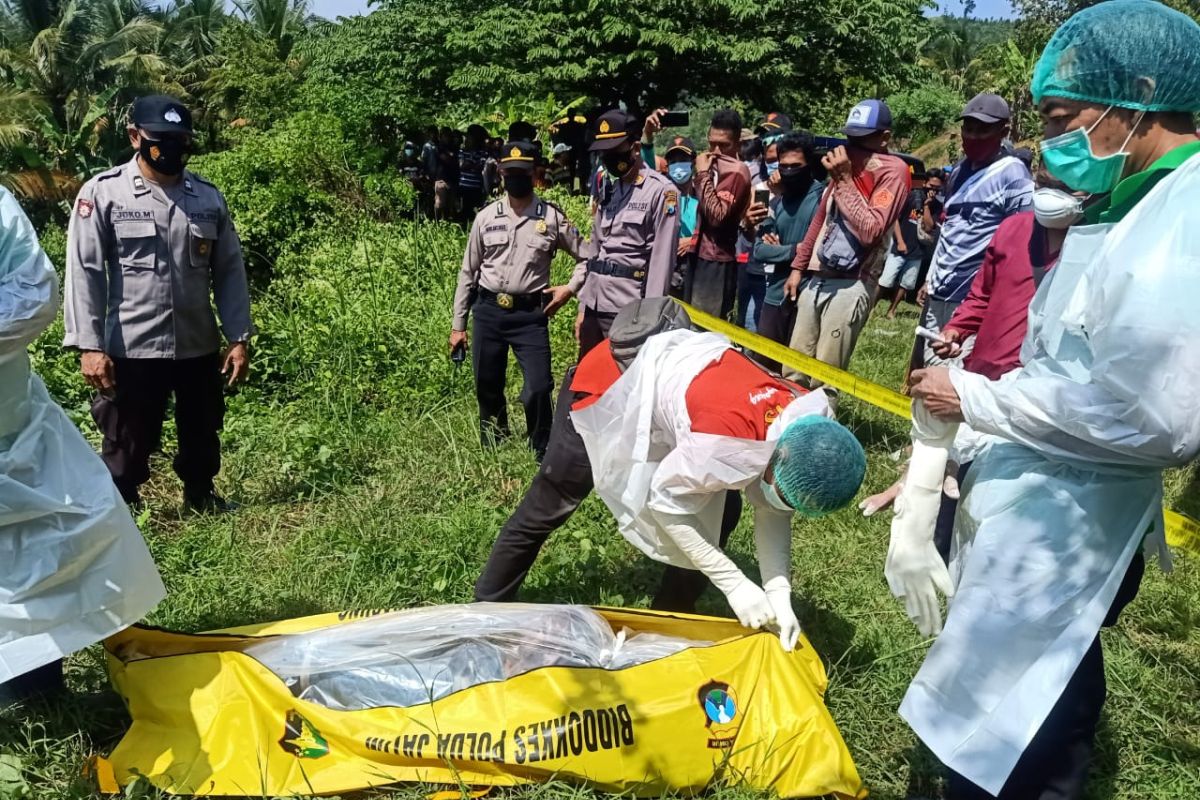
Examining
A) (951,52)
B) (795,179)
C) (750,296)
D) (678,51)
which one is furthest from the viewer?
(951,52)

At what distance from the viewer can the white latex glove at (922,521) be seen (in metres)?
2.13

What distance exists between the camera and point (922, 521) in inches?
84.5

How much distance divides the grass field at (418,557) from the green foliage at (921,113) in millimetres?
29408

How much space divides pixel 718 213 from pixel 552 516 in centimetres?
357

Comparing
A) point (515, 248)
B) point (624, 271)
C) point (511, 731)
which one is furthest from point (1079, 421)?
point (515, 248)

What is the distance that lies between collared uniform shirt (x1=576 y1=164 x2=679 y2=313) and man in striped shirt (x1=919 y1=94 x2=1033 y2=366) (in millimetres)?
1338

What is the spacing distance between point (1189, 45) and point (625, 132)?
325 cm

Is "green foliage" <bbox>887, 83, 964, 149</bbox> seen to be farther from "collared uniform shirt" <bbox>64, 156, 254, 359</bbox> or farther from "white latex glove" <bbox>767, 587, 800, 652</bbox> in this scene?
"white latex glove" <bbox>767, 587, 800, 652</bbox>

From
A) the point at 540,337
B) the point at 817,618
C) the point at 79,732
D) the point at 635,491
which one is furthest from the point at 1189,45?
the point at 540,337

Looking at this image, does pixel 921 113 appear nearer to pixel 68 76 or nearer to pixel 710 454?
pixel 68 76

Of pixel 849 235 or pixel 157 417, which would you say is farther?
pixel 849 235

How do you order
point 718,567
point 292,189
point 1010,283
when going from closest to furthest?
point 718,567, point 1010,283, point 292,189

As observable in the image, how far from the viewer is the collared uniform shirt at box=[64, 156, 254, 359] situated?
367cm

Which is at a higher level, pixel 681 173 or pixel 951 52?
pixel 951 52
